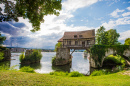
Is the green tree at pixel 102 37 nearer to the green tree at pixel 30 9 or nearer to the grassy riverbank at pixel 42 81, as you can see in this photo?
the grassy riverbank at pixel 42 81

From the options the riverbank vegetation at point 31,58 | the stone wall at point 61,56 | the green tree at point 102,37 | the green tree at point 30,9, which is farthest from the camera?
the green tree at point 102,37

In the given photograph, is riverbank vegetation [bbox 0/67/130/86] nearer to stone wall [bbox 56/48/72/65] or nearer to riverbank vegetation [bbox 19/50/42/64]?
stone wall [bbox 56/48/72/65]

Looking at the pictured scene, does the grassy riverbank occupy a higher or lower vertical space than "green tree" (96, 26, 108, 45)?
lower

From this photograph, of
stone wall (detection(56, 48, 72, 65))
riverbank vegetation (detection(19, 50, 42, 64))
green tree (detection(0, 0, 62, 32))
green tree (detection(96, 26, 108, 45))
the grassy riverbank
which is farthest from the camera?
green tree (detection(96, 26, 108, 45))

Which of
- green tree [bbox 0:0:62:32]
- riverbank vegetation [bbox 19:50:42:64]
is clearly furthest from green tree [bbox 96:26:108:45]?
green tree [bbox 0:0:62:32]

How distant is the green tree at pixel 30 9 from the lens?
16.0ft

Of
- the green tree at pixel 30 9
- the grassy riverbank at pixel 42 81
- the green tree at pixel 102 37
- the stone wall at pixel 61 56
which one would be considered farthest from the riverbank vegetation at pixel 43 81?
the green tree at pixel 102 37

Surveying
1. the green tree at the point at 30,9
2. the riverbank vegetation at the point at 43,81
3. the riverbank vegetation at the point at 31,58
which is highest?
the green tree at the point at 30,9

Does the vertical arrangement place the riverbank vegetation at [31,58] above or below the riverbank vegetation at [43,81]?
below

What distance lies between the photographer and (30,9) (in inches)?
209

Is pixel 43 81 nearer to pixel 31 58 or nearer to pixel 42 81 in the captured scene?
pixel 42 81

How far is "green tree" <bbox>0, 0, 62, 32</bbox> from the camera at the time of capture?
4.88 metres

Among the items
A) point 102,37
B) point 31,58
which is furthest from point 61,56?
point 102,37

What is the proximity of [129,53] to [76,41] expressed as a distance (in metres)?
13.0
